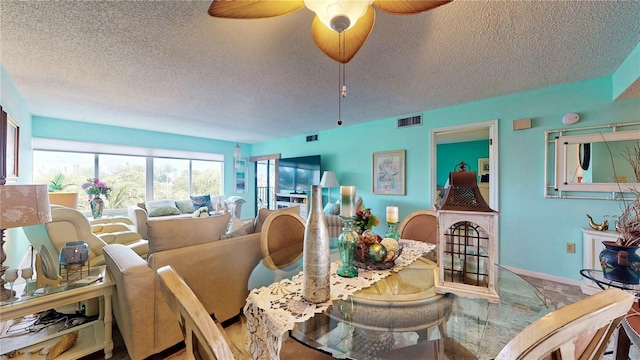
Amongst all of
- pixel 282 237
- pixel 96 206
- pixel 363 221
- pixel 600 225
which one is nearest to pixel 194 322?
pixel 363 221

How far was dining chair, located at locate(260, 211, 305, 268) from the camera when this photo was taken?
1747 mm

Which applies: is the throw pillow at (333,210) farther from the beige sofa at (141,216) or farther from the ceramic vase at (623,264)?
the ceramic vase at (623,264)

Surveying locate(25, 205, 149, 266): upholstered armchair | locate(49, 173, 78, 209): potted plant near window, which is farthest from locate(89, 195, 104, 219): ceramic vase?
locate(25, 205, 149, 266): upholstered armchair

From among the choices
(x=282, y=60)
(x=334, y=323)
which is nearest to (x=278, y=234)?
(x=334, y=323)

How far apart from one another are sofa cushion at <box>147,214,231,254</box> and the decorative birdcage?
1.62 meters

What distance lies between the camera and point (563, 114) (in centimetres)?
270

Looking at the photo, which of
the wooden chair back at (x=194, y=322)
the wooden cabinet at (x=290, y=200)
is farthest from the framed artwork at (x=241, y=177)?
the wooden chair back at (x=194, y=322)

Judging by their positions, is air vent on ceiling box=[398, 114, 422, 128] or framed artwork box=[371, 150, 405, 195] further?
framed artwork box=[371, 150, 405, 195]

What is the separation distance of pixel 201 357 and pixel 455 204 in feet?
3.52

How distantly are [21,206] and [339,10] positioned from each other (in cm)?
194

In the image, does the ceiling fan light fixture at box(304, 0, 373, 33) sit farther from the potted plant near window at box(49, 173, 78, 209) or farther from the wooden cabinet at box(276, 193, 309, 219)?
the potted plant near window at box(49, 173, 78, 209)

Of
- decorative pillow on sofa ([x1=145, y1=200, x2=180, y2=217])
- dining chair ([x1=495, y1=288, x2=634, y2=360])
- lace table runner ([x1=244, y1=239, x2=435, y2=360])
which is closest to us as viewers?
dining chair ([x1=495, y1=288, x2=634, y2=360])

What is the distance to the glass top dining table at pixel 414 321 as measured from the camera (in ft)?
2.95

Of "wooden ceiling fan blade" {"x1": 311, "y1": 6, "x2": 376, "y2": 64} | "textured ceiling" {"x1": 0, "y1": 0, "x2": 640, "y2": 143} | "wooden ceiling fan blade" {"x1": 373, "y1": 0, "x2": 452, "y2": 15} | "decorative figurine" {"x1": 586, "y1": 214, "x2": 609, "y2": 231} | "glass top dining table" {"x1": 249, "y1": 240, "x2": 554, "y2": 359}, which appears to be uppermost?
"textured ceiling" {"x1": 0, "y1": 0, "x2": 640, "y2": 143}
